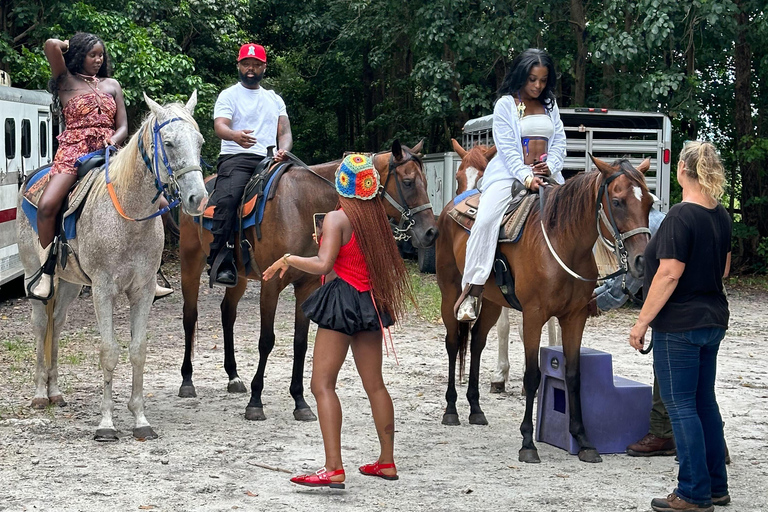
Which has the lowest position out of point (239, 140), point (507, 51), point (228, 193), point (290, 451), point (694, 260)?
point (290, 451)

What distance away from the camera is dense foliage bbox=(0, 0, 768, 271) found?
17298 millimetres

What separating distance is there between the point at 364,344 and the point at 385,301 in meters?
0.29

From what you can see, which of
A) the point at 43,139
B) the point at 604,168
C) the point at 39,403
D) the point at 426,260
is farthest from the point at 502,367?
the point at 43,139

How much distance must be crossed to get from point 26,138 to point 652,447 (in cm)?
1199

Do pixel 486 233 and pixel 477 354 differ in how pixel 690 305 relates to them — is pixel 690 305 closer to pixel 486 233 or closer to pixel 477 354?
pixel 486 233

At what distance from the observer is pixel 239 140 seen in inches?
318

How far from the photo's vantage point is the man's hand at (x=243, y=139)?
8070 millimetres

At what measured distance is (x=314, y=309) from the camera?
5.69m

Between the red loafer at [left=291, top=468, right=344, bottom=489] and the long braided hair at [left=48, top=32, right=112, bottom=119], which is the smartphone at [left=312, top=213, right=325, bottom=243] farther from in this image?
the long braided hair at [left=48, top=32, right=112, bottom=119]

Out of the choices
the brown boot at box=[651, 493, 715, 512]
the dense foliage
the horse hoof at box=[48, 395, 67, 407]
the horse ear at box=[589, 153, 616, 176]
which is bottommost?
the horse hoof at box=[48, 395, 67, 407]

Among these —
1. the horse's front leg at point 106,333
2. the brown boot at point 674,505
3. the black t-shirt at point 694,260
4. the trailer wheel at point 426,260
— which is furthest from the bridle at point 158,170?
the trailer wheel at point 426,260

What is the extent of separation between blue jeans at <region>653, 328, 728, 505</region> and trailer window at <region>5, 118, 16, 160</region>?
37.7 ft

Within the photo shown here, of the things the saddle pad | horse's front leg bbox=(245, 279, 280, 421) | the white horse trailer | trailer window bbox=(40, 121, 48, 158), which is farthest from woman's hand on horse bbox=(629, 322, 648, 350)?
trailer window bbox=(40, 121, 48, 158)

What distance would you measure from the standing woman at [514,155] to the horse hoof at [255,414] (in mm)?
1802
